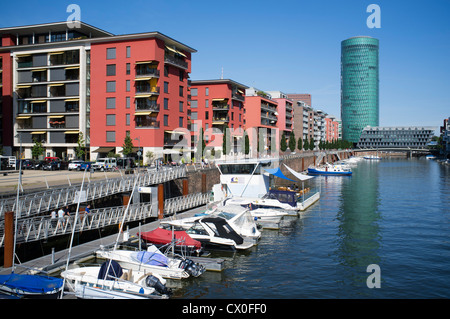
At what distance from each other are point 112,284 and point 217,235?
10.7m

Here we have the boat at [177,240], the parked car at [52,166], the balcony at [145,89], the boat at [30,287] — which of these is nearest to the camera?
the boat at [30,287]

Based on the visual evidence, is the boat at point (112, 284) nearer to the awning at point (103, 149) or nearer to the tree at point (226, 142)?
the awning at point (103, 149)

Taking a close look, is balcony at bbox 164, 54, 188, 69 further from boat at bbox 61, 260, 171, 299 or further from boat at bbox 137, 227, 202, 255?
boat at bbox 61, 260, 171, 299

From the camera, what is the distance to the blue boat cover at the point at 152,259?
70.5 feet

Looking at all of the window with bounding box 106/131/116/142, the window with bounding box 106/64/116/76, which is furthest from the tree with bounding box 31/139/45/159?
the window with bounding box 106/64/116/76

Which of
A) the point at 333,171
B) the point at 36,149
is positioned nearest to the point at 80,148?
the point at 36,149

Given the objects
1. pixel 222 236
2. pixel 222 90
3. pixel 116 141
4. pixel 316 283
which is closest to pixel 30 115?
pixel 116 141

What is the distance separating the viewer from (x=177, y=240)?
80.0 feet

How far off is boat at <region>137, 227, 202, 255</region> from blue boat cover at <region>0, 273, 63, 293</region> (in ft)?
26.5

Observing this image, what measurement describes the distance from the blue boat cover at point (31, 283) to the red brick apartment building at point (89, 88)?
49.3 m

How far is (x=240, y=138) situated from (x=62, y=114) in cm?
4395

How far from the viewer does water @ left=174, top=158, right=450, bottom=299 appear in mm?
20422

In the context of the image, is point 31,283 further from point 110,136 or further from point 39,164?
point 110,136

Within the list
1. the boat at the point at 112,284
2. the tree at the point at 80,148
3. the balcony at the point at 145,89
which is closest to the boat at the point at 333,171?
the balcony at the point at 145,89
